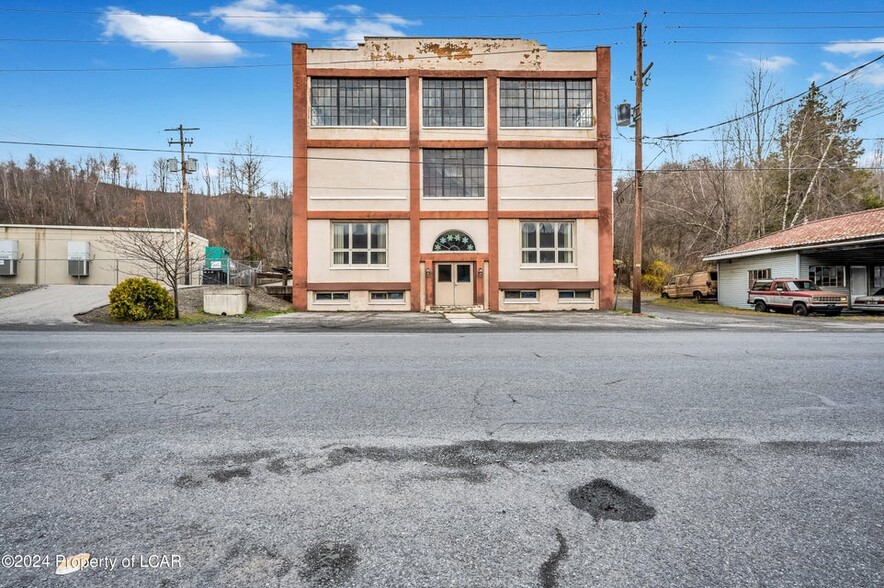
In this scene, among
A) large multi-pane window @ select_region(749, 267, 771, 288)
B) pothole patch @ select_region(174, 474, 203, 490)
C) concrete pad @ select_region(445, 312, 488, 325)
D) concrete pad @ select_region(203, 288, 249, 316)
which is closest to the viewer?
pothole patch @ select_region(174, 474, 203, 490)

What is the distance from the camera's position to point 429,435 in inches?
169

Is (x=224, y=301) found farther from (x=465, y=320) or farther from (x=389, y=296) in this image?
(x=465, y=320)

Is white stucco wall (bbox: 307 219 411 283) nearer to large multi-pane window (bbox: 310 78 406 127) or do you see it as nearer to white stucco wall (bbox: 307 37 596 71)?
large multi-pane window (bbox: 310 78 406 127)

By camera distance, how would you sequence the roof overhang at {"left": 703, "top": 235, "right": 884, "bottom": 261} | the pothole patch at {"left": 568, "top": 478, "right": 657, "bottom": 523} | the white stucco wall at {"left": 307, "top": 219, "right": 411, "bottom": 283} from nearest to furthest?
the pothole patch at {"left": 568, "top": 478, "right": 657, "bottom": 523} < the roof overhang at {"left": 703, "top": 235, "right": 884, "bottom": 261} < the white stucco wall at {"left": 307, "top": 219, "right": 411, "bottom": 283}

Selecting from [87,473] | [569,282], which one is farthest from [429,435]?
[569,282]

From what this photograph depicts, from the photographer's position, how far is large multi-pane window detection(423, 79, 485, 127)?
26172mm

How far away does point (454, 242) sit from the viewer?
25906 millimetres

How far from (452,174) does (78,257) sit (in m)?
23.5

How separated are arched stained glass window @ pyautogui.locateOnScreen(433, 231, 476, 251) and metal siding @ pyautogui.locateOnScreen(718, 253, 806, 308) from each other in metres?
16.8

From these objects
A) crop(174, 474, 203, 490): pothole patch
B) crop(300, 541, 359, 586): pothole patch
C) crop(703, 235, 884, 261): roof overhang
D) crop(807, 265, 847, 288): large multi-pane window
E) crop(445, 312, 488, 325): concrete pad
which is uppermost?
crop(703, 235, 884, 261): roof overhang

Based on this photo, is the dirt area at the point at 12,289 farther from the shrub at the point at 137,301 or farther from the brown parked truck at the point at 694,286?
the brown parked truck at the point at 694,286

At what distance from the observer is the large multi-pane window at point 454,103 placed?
26.2m

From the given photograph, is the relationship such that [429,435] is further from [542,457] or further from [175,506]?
[175,506]

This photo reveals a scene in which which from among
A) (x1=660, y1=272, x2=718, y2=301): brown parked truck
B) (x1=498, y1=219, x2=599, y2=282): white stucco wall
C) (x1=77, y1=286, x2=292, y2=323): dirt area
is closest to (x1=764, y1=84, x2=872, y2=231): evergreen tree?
(x1=660, y1=272, x2=718, y2=301): brown parked truck
